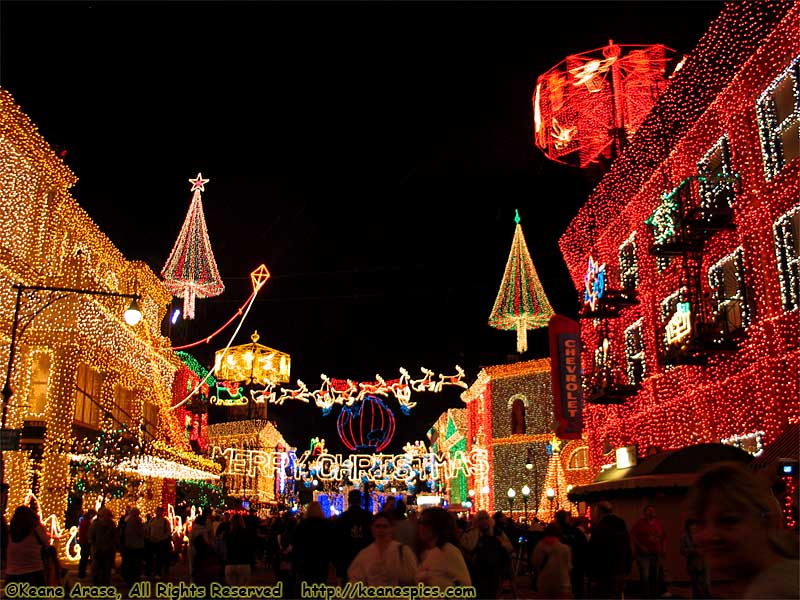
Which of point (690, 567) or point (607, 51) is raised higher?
point (607, 51)

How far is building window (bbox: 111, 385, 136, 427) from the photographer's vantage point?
33.0 meters

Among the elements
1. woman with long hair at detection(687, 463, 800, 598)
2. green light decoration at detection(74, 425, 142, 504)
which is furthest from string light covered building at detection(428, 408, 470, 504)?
woman with long hair at detection(687, 463, 800, 598)

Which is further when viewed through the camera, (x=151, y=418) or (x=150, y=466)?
(x=151, y=418)

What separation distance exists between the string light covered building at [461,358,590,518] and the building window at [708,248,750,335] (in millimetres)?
25122

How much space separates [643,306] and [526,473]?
23.9 meters

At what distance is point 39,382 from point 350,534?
17.6 m

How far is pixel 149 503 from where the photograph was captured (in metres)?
37.3

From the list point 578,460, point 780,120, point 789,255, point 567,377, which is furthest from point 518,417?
point 780,120

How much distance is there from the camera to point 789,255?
16672mm

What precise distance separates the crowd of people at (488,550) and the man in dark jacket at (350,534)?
0.06 ft

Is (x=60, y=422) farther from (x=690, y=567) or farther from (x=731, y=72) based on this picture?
(x=731, y=72)

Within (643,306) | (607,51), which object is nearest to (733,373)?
(643,306)

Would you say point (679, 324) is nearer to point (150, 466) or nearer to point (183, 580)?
point (183, 580)

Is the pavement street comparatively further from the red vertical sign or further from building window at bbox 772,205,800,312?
building window at bbox 772,205,800,312
